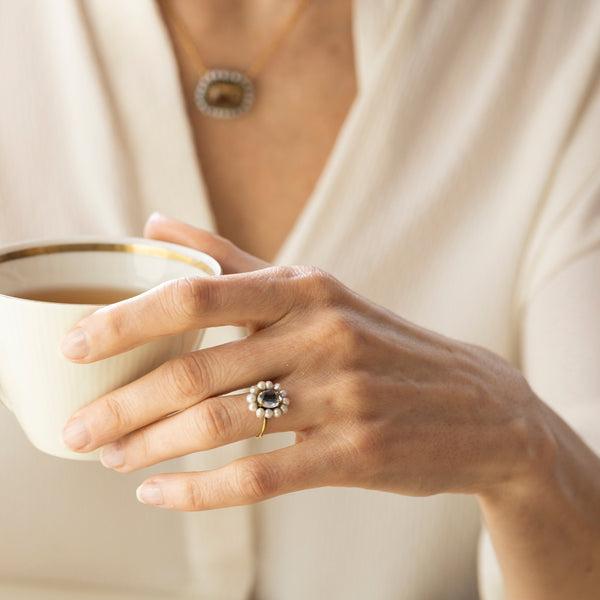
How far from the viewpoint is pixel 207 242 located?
0.77 meters

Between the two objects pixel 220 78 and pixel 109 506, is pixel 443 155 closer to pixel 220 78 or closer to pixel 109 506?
pixel 220 78

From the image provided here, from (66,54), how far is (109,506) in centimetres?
Answer: 66

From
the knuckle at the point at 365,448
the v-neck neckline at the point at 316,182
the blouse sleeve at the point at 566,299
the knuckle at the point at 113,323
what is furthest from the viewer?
the v-neck neckline at the point at 316,182

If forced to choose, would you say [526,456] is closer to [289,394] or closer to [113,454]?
[289,394]

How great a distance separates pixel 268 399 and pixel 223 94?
2.30ft

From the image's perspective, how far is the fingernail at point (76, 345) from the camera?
0.56 meters

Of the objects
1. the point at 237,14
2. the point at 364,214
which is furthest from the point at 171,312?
the point at 237,14

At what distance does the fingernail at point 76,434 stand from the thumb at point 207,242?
0.22 metres

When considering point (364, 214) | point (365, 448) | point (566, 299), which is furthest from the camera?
point (364, 214)

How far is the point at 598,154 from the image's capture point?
1175mm

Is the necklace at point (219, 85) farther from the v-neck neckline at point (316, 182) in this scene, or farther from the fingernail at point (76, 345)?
the fingernail at point (76, 345)

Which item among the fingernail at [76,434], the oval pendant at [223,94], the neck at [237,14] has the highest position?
the neck at [237,14]

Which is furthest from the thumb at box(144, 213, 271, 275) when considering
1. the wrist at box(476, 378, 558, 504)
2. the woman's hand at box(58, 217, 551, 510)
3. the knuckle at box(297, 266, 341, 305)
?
the wrist at box(476, 378, 558, 504)

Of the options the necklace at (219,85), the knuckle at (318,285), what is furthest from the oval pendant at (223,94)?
the knuckle at (318,285)
